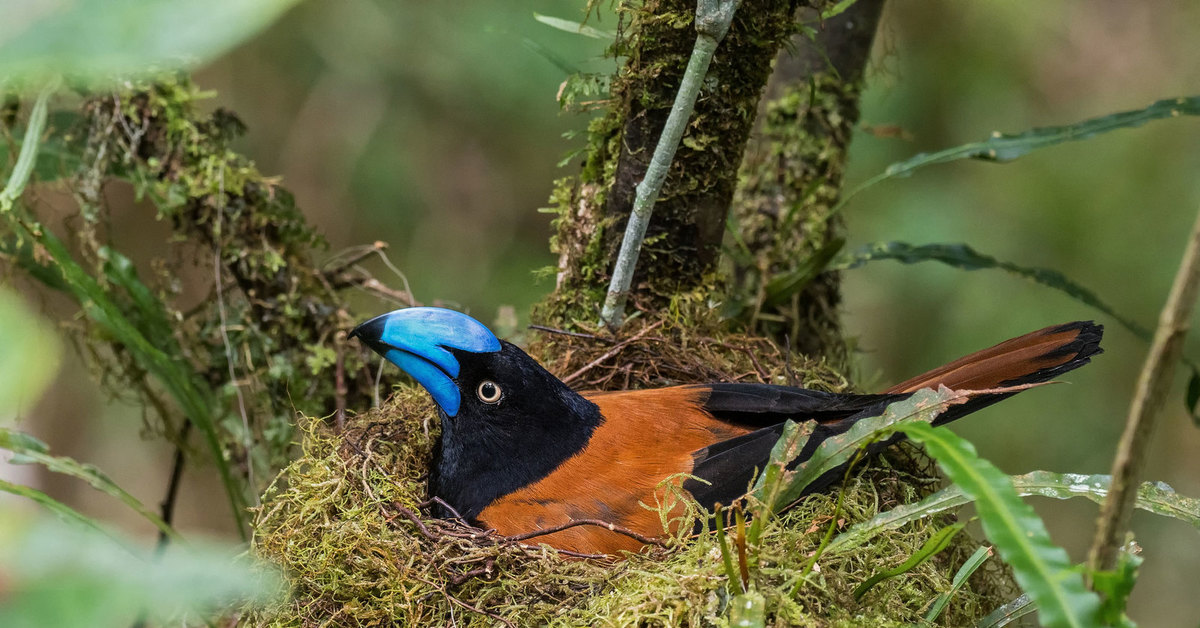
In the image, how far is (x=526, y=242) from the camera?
240 inches

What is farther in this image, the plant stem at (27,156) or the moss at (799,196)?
the moss at (799,196)

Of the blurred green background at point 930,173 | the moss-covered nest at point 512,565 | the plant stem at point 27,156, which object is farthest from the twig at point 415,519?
the blurred green background at point 930,173

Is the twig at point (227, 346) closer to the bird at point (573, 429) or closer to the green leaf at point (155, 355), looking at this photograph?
the green leaf at point (155, 355)

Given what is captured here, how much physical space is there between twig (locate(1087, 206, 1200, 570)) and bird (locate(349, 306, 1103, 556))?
1165 mm

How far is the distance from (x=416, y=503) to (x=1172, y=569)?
5245mm

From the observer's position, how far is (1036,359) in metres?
2.44

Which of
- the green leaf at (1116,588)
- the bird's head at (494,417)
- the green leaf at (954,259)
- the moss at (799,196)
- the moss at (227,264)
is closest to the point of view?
the green leaf at (1116,588)

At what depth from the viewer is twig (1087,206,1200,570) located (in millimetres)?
1201

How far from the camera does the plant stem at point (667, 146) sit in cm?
233

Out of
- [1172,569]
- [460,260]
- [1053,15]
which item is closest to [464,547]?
[460,260]

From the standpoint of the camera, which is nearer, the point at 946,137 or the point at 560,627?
the point at 560,627

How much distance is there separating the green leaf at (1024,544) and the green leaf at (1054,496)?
1.46ft

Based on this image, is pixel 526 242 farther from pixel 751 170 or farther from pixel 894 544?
pixel 894 544

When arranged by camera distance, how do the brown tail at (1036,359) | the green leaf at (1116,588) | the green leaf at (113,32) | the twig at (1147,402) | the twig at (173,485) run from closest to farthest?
the green leaf at (113,32) < the twig at (1147,402) < the green leaf at (1116,588) < the brown tail at (1036,359) < the twig at (173,485)
